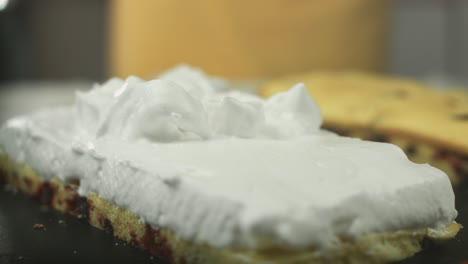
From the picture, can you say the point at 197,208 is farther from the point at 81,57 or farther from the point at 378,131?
the point at 81,57

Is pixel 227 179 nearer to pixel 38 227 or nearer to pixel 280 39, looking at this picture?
pixel 38 227

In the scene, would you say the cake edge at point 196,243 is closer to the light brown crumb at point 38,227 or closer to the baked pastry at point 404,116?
the light brown crumb at point 38,227

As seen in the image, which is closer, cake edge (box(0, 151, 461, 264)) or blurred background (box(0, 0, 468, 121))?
cake edge (box(0, 151, 461, 264))

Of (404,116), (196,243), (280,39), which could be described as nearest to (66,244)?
→ (196,243)

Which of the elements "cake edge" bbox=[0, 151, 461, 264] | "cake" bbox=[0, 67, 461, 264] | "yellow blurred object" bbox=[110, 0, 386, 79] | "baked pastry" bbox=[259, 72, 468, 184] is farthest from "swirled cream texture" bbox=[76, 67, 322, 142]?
"yellow blurred object" bbox=[110, 0, 386, 79]

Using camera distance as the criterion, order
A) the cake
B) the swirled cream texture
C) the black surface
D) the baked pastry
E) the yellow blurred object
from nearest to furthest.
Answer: the cake, the black surface, the swirled cream texture, the baked pastry, the yellow blurred object

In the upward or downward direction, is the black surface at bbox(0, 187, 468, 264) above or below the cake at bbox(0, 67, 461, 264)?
below

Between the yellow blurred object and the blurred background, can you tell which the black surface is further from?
the yellow blurred object

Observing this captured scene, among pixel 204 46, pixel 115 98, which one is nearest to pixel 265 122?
pixel 115 98
